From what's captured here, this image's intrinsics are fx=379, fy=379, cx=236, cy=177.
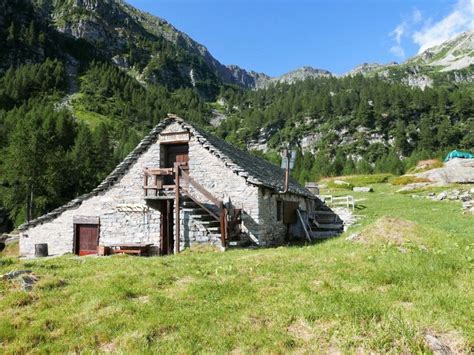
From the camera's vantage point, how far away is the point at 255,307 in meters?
7.63

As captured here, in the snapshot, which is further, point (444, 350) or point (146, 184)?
point (146, 184)

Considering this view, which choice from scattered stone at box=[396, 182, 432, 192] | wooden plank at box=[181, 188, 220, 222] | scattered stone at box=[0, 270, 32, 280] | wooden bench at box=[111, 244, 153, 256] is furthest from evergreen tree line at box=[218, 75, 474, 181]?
scattered stone at box=[0, 270, 32, 280]

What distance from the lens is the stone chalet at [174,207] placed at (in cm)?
1928

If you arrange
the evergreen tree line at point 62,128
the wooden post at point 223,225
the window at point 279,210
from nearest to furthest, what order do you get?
the wooden post at point 223,225 → the window at point 279,210 → the evergreen tree line at point 62,128

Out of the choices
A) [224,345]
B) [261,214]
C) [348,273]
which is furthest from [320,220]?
[224,345]

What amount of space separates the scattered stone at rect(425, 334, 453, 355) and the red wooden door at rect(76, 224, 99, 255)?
1950 centimetres

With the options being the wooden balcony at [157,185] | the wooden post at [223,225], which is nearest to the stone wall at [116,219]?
the wooden balcony at [157,185]

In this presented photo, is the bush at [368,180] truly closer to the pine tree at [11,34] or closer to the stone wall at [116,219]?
the stone wall at [116,219]

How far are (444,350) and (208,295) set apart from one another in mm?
4633

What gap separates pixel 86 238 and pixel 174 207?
6.07m

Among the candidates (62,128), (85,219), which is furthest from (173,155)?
(62,128)

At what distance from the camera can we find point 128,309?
7.85 m

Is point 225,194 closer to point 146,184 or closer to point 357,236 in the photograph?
point 146,184

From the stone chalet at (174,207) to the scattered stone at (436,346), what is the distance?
12303mm
